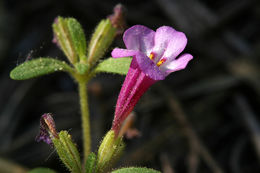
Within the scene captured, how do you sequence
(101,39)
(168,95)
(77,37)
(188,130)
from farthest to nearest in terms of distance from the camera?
(168,95), (188,130), (101,39), (77,37)

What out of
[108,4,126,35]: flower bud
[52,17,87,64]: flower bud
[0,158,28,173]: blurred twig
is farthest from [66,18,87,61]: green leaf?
[0,158,28,173]: blurred twig

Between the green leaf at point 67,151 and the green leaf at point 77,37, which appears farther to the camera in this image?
the green leaf at point 77,37

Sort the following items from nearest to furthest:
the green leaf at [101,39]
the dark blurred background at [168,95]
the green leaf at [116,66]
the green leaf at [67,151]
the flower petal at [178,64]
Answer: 1. the flower petal at [178,64]
2. the green leaf at [67,151]
3. the green leaf at [116,66]
4. the green leaf at [101,39]
5. the dark blurred background at [168,95]

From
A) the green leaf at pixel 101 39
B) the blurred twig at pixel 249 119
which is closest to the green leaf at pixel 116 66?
the green leaf at pixel 101 39

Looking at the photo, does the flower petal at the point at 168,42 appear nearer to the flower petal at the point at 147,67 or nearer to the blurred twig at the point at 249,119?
the flower petal at the point at 147,67

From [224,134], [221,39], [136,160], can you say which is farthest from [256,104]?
[136,160]

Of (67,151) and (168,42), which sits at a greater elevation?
(168,42)

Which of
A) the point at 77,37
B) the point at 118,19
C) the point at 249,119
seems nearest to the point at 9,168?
the point at 77,37

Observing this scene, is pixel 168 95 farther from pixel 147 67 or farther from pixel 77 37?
pixel 147 67
